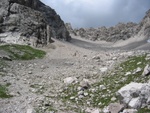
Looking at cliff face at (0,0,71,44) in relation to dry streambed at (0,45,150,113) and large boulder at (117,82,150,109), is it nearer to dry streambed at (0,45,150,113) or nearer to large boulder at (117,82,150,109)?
dry streambed at (0,45,150,113)

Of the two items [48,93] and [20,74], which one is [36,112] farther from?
[20,74]

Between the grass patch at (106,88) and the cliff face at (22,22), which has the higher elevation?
the cliff face at (22,22)

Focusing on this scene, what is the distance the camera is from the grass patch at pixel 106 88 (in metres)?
27.1

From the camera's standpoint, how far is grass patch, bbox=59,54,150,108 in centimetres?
2712

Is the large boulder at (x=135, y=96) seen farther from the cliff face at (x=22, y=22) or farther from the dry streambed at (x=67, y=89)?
→ the cliff face at (x=22, y=22)

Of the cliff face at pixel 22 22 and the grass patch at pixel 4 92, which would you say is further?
the cliff face at pixel 22 22

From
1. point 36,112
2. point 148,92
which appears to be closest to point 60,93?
point 36,112

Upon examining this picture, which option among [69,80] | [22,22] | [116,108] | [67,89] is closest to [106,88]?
[67,89]

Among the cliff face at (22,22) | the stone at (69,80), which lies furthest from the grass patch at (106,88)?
the cliff face at (22,22)

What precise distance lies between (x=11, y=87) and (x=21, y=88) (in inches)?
42.5

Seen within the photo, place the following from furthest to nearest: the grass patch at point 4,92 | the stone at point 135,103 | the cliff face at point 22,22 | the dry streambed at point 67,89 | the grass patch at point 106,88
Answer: the cliff face at point 22,22, the grass patch at point 4,92, the grass patch at point 106,88, the dry streambed at point 67,89, the stone at point 135,103

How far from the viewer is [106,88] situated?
→ 98.1 ft

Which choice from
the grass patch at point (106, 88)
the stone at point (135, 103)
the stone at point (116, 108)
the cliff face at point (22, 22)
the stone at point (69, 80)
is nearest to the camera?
the stone at point (135, 103)

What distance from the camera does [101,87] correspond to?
3055cm
